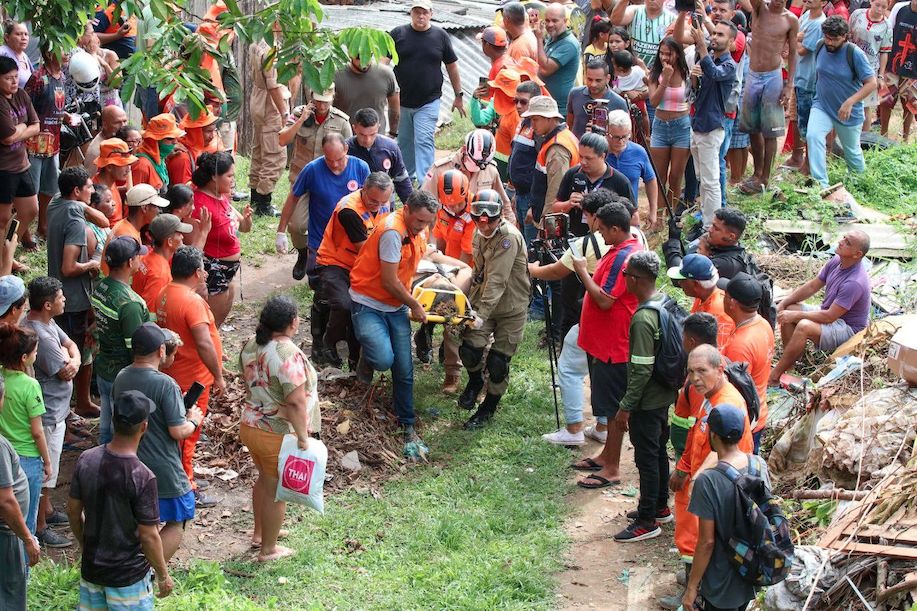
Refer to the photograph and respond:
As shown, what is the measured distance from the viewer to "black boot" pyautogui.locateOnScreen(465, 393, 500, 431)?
355 inches

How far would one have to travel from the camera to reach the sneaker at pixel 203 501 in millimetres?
7730

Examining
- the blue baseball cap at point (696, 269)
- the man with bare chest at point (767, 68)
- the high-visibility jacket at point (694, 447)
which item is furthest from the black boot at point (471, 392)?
the man with bare chest at point (767, 68)

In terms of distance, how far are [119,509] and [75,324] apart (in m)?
3.15

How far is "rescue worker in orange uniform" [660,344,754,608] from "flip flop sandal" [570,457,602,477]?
2.09 meters

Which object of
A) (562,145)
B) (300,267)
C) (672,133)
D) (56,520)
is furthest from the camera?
(672,133)

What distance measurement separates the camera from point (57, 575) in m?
6.36

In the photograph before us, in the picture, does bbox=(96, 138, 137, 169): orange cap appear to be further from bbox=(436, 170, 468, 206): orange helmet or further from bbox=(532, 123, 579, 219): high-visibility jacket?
bbox=(532, 123, 579, 219): high-visibility jacket

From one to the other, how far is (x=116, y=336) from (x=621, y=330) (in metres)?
3.42

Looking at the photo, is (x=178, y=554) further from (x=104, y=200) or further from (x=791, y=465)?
(x=791, y=465)

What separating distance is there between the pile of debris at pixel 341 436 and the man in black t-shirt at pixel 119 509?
2.54 meters

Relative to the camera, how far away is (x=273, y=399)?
266 inches

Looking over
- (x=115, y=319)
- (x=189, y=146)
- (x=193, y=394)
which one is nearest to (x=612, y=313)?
(x=193, y=394)

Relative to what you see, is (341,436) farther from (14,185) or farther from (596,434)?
(14,185)

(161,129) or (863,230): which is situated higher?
(161,129)
